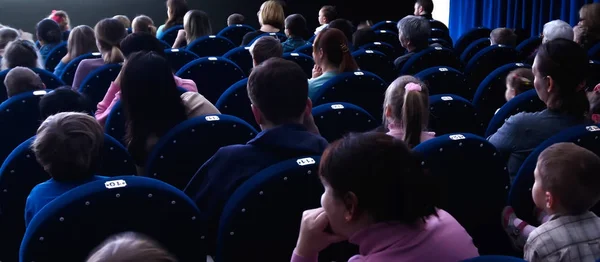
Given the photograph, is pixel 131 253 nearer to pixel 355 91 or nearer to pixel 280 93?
pixel 280 93

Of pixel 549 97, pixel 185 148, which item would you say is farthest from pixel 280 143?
pixel 549 97

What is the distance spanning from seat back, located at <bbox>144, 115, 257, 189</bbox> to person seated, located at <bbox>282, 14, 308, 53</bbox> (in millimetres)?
4008

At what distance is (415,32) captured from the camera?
5.89 m

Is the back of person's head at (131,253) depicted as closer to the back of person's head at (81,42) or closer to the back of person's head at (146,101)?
the back of person's head at (146,101)

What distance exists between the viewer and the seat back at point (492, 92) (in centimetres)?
450

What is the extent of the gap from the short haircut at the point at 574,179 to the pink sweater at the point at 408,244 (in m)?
0.65

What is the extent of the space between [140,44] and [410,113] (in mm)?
2270

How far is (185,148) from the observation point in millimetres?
2787

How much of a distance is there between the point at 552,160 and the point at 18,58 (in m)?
3.79

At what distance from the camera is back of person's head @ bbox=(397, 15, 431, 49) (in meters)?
A: 5.89

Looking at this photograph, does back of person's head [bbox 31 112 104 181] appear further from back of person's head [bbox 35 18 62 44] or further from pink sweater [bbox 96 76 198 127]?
back of person's head [bbox 35 18 62 44]

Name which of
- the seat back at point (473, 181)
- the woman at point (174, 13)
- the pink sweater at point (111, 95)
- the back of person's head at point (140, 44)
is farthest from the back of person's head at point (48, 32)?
the seat back at point (473, 181)

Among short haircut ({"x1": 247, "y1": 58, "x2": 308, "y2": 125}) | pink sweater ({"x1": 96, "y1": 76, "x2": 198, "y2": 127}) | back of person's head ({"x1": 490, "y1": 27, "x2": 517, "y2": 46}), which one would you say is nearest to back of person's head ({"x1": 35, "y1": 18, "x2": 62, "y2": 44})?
pink sweater ({"x1": 96, "y1": 76, "x2": 198, "y2": 127})

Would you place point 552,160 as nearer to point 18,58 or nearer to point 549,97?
point 549,97
